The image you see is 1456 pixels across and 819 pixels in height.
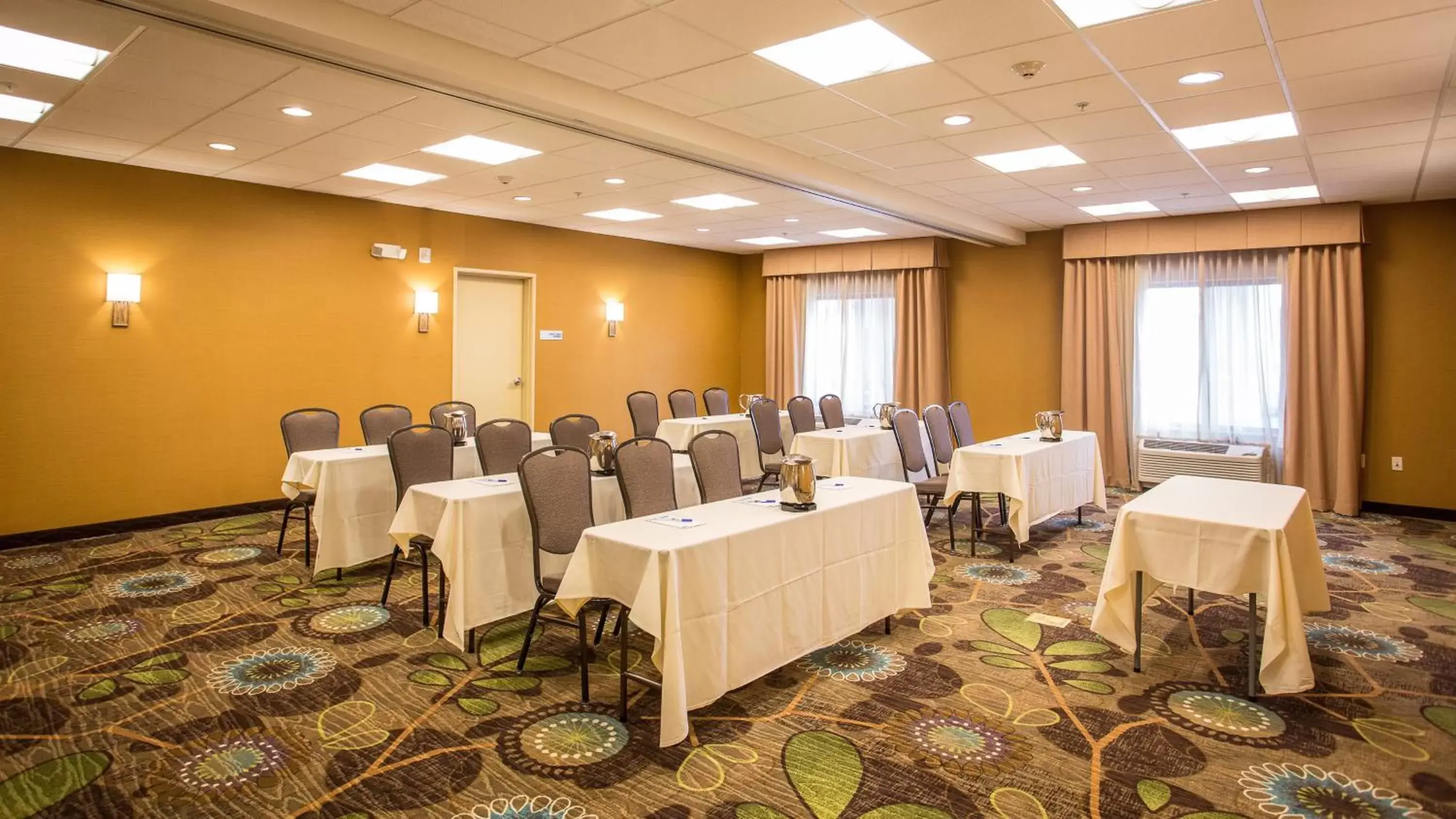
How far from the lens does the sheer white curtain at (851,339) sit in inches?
396

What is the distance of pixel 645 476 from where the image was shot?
13.1 ft

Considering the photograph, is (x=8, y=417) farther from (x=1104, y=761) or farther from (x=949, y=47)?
(x=1104, y=761)

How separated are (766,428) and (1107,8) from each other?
188 inches

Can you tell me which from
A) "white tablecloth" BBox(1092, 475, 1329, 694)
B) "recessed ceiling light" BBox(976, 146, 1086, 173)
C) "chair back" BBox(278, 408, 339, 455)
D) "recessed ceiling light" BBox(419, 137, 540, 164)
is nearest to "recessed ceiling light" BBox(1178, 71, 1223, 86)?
"recessed ceiling light" BBox(976, 146, 1086, 173)

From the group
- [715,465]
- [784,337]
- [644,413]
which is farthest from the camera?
[784,337]

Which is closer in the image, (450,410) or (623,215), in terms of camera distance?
(450,410)

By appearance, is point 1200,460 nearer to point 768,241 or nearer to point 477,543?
point 768,241

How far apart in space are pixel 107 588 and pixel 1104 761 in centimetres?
534

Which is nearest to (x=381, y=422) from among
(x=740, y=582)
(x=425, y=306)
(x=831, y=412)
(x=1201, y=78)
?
(x=425, y=306)

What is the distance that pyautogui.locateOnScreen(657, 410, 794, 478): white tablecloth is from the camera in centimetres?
755

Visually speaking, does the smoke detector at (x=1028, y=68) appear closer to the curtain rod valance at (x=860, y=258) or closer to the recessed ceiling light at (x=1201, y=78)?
the recessed ceiling light at (x=1201, y=78)

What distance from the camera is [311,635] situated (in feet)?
13.1

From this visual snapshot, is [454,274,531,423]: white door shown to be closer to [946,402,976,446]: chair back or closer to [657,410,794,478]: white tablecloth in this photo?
[657,410,794,478]: white tablecloth

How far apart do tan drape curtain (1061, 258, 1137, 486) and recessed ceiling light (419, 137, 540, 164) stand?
19.7ft
